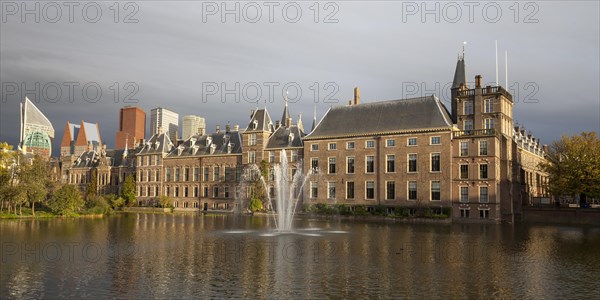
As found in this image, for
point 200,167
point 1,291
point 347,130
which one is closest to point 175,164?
point 200,167

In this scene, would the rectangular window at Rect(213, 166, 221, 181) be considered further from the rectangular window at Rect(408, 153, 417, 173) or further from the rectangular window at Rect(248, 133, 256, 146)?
the rectangular window at Rect(408, 153, 417, 173)

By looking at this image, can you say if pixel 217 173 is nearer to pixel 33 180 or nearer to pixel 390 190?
pixel 33 180

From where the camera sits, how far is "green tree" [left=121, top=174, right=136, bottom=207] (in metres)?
86.4

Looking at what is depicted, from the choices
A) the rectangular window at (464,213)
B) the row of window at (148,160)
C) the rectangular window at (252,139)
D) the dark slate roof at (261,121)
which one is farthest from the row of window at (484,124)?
the row of window at (148,160)

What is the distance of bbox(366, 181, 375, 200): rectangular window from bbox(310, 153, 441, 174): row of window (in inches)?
63.5

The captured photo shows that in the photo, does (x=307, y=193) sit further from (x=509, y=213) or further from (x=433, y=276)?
(x=433, y=276)

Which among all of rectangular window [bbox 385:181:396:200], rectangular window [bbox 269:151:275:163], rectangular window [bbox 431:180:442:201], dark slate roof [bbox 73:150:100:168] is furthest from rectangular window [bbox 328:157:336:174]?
dark slate roof [bbox 73:150:100:168]

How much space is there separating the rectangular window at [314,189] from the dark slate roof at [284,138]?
672cm

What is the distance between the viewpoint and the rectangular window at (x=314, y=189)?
6919cm

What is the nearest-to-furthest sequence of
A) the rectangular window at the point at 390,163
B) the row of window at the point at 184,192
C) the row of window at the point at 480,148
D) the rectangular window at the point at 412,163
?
1. the row of window at the point at 480,148
2. the rectangular window at the point at 412,163
3. the rectangular window at the point at 390,163
4. the row of window at the point at 184,192

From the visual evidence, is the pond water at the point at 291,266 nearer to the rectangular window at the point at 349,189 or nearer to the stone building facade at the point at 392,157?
the stone building facade at the point at 392,157

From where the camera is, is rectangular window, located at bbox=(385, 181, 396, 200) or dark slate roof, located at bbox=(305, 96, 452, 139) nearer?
dark slate roof, located at bbox=(305, 96, 452, 139)

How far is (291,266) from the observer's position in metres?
22.8

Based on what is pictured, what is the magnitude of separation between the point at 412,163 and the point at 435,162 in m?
2.93
